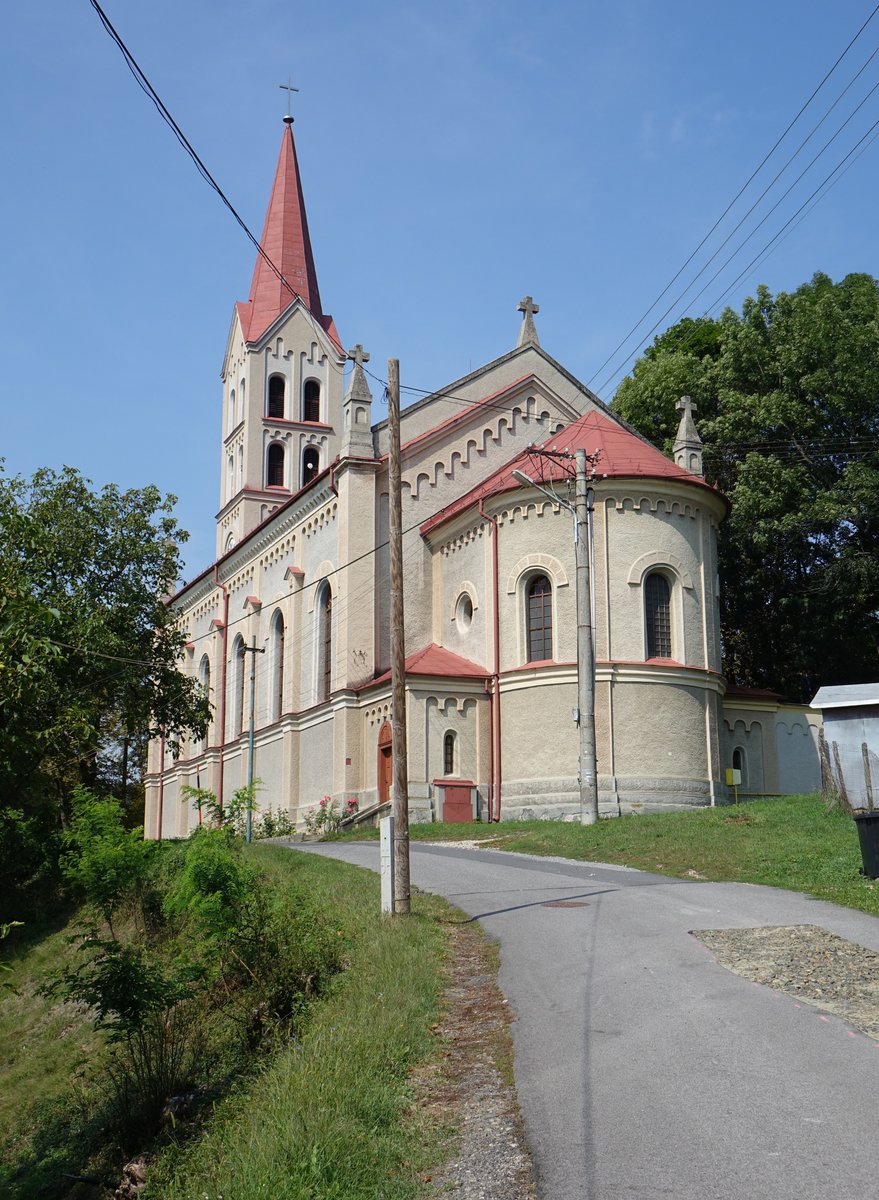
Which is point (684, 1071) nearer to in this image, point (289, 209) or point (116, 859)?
point (116, 859)

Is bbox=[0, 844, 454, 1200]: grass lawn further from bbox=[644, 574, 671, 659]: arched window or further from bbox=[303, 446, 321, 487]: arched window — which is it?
bbox=[303, 446, 321, 487]: arched window

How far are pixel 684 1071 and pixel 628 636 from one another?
22930mm

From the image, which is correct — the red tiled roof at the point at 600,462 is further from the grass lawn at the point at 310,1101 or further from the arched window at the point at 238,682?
the grass lawn at the point at 310,1101

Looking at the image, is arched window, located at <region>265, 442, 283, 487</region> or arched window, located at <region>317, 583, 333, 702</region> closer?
arched window, located at <region>317, 583, 333, 702</region>

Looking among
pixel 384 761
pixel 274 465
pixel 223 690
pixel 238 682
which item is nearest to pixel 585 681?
pixel 384 761

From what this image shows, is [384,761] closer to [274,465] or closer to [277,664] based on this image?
[277,664]

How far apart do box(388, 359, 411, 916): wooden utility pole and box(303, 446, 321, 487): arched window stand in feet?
121

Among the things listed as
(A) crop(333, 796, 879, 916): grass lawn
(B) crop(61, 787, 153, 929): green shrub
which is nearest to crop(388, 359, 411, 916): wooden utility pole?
(A) crop(333, 796, 879, 916): grass lawn

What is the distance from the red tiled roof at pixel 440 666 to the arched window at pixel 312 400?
22.3m

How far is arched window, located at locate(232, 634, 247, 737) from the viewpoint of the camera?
45.8 metres

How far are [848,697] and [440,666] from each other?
12.3m

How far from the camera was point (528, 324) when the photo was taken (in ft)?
130

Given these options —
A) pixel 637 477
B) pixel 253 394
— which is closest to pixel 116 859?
pixel 637 477

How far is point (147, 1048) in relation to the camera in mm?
11398
